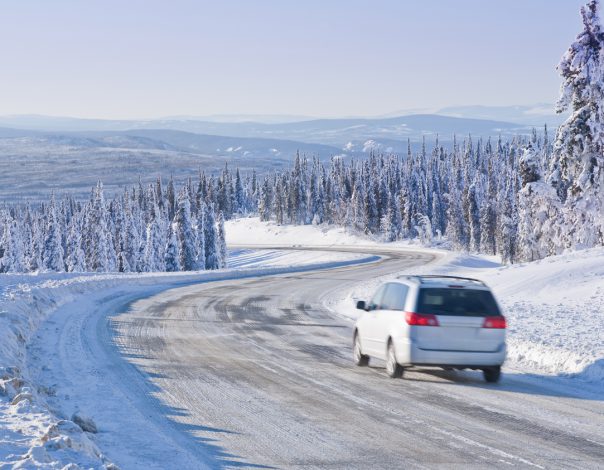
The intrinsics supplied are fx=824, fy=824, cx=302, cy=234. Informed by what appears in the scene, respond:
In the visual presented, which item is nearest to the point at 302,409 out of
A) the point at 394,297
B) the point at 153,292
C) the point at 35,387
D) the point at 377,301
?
the point at 35,387

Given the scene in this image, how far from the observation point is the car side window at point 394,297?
13.3m

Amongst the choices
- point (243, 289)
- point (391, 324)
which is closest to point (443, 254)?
point (243, 289)

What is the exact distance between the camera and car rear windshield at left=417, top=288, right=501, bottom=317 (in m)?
12.6

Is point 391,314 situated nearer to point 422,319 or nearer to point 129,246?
point 422,319

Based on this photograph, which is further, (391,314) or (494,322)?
Answer: (391,314)

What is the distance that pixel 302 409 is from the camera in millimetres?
10227

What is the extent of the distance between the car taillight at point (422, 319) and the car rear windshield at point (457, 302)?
0.27 ft

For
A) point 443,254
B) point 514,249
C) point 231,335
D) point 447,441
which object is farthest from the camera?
point 514,249

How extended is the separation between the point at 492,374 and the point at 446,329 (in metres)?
1.03

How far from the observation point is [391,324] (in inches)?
525

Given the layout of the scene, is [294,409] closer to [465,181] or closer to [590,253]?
[590,253]

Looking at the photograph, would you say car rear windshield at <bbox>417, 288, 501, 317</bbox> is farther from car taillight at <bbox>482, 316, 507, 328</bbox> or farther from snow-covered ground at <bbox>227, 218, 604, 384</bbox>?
snow-covered ground at <bbox>227, 218, 604, 384</bbox>

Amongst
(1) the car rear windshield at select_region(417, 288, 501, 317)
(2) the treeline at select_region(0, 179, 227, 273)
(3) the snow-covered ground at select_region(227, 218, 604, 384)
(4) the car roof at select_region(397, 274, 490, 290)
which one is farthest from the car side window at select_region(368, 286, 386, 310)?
(2) the treeline at select_region(0, 179, 227, 273)

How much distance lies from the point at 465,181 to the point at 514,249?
5723cm
